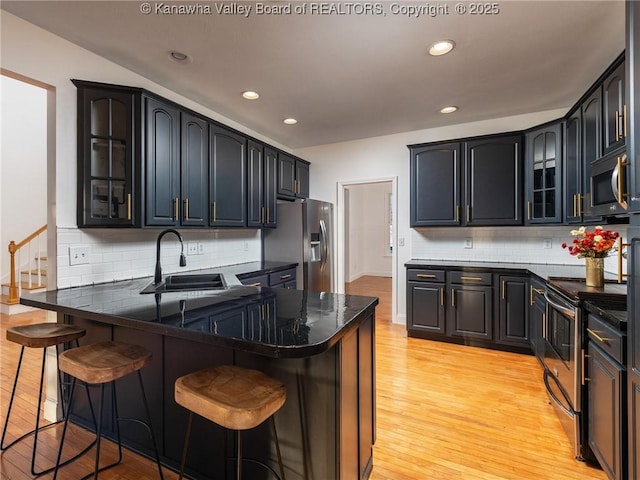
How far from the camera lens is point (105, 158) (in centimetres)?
231

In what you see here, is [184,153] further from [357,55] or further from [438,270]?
[438,270]

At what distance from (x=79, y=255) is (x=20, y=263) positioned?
14.6 feet

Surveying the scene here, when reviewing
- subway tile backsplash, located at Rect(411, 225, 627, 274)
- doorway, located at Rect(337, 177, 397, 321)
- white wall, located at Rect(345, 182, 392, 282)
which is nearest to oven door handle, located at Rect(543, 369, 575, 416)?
subway tile backsplash, located at Rect(411, 225, 627, 274)

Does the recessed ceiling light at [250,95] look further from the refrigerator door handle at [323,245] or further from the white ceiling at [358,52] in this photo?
the refrigerator door handle at [323,245]

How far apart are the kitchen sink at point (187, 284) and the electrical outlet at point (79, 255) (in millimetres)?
492

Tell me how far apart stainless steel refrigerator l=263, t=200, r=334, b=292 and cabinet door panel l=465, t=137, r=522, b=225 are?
185cm

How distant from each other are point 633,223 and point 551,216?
7.35 feet

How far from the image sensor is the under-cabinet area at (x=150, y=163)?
2262 mm

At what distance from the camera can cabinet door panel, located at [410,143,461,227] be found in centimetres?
378

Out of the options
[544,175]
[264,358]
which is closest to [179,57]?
[264,358]

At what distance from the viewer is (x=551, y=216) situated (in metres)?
3.22

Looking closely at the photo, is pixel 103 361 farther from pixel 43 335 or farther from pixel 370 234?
pixel 370 234

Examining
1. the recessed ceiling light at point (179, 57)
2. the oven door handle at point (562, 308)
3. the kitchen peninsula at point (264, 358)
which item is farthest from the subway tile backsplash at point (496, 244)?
the recessed ceiling light at point (179, 57)

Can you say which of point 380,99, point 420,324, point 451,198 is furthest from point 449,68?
point 420,324
